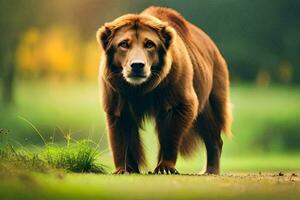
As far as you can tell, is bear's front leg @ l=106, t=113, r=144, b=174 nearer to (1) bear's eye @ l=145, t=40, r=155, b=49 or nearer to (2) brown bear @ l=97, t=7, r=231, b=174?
(2) brown bear @ l=97, t=7, r=231, b=174

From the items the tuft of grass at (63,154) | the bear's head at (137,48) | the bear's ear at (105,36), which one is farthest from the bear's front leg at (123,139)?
the bear's ear at (105,36)

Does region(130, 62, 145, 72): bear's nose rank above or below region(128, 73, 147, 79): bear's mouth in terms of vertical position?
above

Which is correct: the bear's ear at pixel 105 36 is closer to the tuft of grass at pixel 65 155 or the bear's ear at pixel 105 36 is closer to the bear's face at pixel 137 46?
the bear's face at pixel 137 46

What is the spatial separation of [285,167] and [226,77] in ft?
3.15

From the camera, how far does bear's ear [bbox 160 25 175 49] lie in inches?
268

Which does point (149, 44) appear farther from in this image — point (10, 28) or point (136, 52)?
point (10, 28)

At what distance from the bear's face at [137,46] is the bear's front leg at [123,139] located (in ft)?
1.18

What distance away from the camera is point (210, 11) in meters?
9.42

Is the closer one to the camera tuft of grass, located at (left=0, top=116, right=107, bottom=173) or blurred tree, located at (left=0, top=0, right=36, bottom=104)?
tuft of grass, located at (left=0, top=116, right=107, bottom=173)

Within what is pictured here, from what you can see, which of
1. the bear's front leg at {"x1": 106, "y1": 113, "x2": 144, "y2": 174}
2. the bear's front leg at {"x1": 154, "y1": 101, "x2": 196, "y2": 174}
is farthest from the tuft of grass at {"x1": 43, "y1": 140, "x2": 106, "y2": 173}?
the bear's front leg at {"x1": 154, "y1": 101, "x2": 196, "y2": 174}

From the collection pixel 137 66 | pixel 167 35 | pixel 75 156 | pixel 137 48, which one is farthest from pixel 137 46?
pixel 75 156

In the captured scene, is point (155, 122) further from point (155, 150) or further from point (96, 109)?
point (96, 109)

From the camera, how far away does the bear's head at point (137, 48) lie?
21.5 ft

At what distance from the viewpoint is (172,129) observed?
6.86 meters
